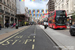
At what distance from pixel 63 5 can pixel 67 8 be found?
5.67 ft

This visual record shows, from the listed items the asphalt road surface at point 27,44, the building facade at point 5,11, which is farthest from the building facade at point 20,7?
the asphalt road surface at point 27,44

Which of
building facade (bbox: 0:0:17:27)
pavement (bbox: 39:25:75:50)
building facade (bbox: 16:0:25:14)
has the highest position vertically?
building facade (bbox: 16:0:25:14)

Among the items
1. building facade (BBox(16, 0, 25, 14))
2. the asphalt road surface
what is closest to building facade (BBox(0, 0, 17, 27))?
building facade (BBox(16, 0, 25, 14))

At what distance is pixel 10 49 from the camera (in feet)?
15.3

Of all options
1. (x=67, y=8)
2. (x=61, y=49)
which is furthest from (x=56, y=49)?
(x=67, y=8)

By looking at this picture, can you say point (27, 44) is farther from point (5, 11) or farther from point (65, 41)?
point (5, 11)

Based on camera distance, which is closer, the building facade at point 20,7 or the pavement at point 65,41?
the pavement at point 65,41

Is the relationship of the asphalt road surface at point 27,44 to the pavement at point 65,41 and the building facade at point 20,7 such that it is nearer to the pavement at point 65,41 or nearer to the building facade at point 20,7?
the pavement at point 65,41

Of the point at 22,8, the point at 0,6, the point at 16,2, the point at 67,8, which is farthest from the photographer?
the point at 22,8

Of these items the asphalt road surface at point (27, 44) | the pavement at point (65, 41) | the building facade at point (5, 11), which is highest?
the building facade at point (5, 11)

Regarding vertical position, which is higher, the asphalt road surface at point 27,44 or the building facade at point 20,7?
the building facade at point 20,7

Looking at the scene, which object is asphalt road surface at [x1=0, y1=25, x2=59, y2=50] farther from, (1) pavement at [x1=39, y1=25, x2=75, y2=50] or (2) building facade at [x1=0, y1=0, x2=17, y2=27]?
(2) building facade at [x1=0, y1=0, x2=17, y2=27]

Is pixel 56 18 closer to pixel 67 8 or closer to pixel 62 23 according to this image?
pixel 62 23

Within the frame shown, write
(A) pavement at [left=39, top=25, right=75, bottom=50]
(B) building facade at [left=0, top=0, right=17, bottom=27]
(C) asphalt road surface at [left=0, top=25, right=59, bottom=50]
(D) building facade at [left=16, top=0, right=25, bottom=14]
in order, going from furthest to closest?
(D) building facade at [left=16, top=0, right=25, bottom=14] → (B) building facade at [left=0, top=0, right=17, bottom=27] → (C) asphalt road surface at [left=0, top=25, right=59, bottom=50] → (A) pavement at [left=39, top=25, right=75, bottom=50]
